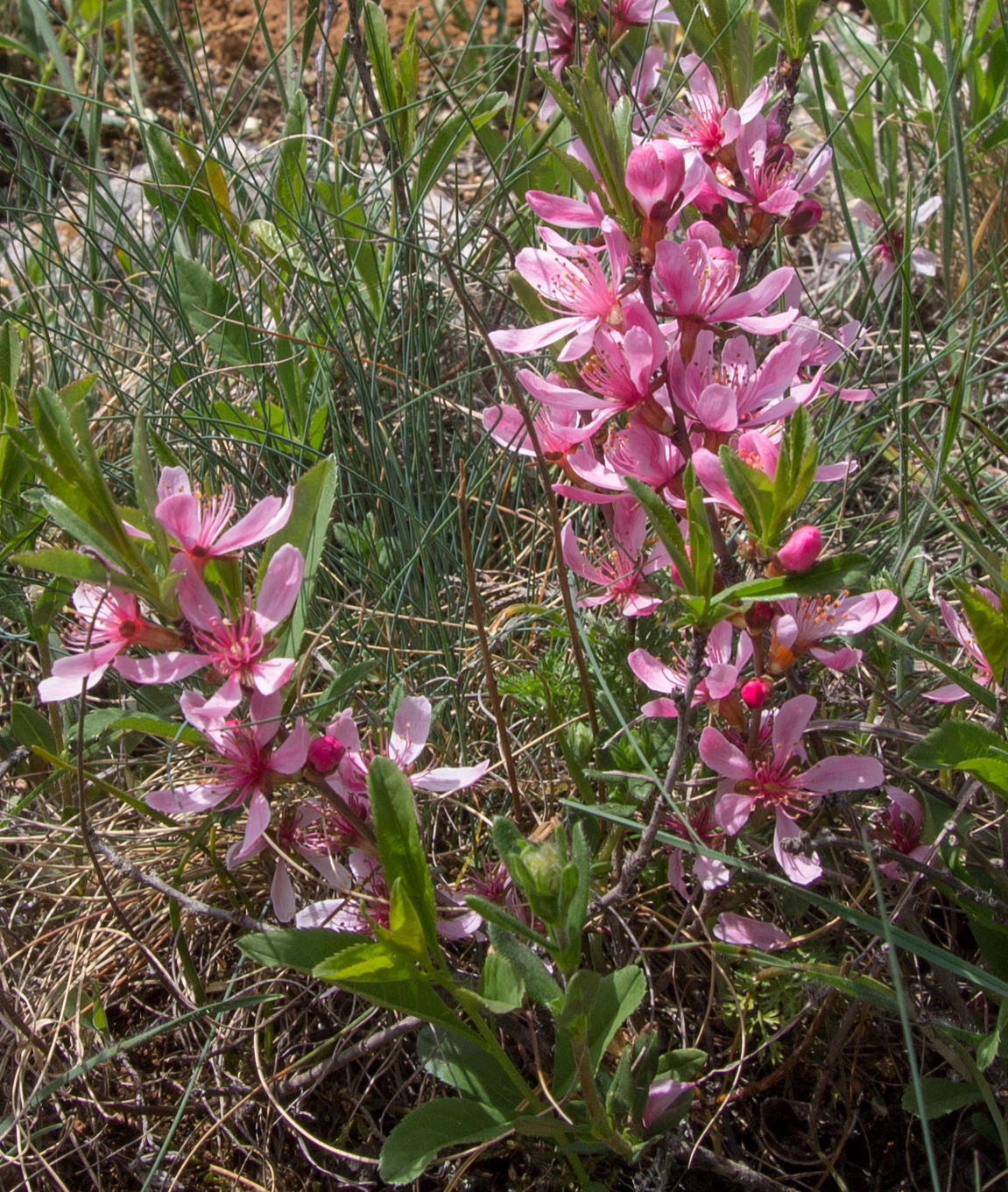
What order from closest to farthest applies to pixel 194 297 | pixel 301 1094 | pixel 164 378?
1. pixel 301 1094
2. pixel 194 297
3. pixel 164 378

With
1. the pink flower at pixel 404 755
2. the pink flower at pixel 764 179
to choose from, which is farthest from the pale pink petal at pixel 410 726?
the pink flower at pixel 764 179

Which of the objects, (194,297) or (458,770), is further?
(194,297)

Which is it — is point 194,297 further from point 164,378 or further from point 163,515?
point 163,515

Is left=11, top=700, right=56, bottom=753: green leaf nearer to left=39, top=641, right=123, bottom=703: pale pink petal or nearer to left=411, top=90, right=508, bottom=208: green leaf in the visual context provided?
left=39, top=641, right=123, bottom=703: pale pink petal

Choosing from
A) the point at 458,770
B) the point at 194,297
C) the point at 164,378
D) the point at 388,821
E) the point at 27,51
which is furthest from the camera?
the point at 27,51

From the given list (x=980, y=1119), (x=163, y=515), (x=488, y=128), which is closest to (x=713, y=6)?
(x=488, y=128)

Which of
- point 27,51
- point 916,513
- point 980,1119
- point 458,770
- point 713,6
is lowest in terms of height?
point 980,1119

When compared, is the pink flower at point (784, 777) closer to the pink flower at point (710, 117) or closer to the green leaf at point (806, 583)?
the green leaf at point (806, 583)
